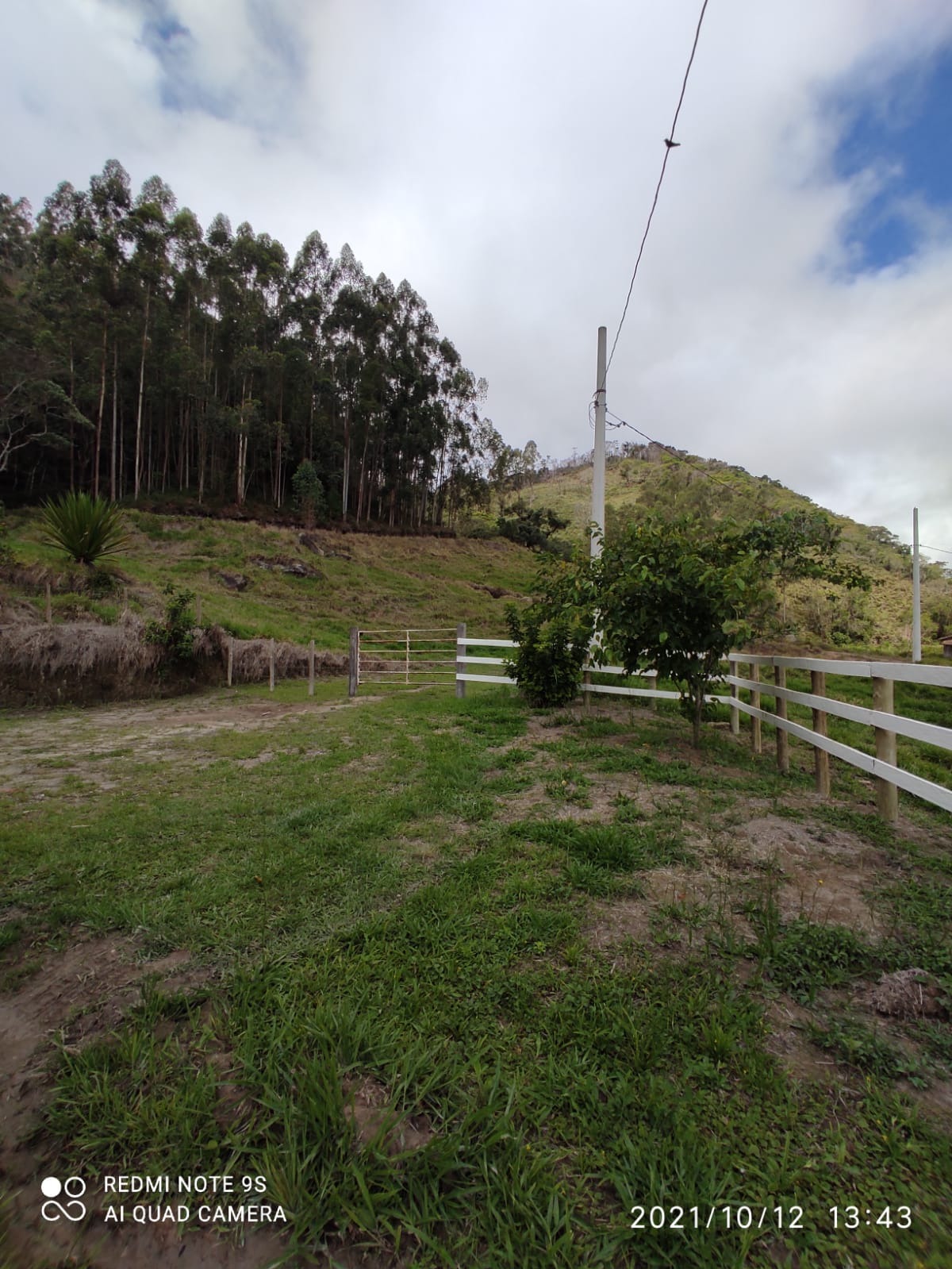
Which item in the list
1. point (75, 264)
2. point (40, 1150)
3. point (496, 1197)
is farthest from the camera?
point (75, 264)

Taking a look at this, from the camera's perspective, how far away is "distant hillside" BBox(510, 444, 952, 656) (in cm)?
2016

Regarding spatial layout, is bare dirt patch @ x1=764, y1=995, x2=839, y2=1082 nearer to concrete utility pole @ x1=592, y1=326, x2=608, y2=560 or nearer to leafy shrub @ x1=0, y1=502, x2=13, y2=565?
concrete utility pole @ x1=592, y1=326, x2=608, y2=560

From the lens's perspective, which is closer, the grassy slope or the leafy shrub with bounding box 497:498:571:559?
the grassy slope

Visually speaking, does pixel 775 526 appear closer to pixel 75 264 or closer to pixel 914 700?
pixel 914 700

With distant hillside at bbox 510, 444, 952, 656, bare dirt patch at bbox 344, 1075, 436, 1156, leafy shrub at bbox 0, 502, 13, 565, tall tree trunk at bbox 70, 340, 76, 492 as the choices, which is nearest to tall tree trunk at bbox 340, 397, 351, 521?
tall tree trunk at bbox 70, 340, 76, 492

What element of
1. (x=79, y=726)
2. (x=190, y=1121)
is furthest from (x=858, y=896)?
(x=79, y=726)

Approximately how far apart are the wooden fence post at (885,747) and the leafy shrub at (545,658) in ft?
12.2

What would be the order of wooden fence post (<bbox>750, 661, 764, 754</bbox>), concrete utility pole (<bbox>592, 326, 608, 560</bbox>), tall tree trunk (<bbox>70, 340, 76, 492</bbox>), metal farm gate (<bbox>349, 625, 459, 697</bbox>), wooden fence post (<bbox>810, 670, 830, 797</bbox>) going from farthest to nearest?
tall tree trunk (<bbox>70, 340, 76, 492</bbox>), metal farm gate (<bbox>349, 625, 459, 697</bbox>), concrete utility pole (<bbox>592, 326, 608, 560</bbox>), wooden fence post (<bbox>750, 661, 764, 754</bbox>), wooden fence post (<bbox>810, 670, 830, 797</bbox>)

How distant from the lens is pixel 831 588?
→ 72.5 feet

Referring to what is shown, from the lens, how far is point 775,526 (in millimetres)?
7215

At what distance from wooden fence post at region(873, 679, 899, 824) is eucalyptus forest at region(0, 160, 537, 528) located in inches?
1168

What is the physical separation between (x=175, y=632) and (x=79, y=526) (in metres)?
3.40

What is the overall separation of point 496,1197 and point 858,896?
2221mm

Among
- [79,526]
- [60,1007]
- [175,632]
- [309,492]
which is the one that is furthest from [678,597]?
[309,492]
